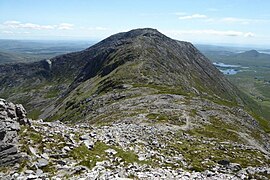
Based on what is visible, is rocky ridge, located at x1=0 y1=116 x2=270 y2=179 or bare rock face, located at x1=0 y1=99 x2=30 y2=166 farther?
bare rock face, located at x1=0 y1=99 x2=30 y2=166

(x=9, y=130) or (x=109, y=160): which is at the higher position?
(x=9, y=130)

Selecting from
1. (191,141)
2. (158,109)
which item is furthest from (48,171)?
(158,109)

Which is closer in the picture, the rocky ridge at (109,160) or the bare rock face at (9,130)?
the rocky ridge at (109,160)

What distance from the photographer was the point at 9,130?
27438 millimetres

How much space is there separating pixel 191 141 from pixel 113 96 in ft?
209

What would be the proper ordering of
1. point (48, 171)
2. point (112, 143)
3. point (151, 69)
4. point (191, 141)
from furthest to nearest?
point (151, 69)
point (191, 141)
point (112, 143)
point (48, 171)

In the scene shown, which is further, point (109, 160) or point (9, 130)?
point (9, 130)

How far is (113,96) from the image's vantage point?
354ft

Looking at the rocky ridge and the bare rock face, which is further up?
the bare rock face

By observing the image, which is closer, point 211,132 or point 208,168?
point 208,168

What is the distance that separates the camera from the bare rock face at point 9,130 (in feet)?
78.1

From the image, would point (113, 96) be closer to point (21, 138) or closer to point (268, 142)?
point (268, 142)

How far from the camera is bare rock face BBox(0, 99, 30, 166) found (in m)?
23.8

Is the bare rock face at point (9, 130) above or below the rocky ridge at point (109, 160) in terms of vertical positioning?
above
